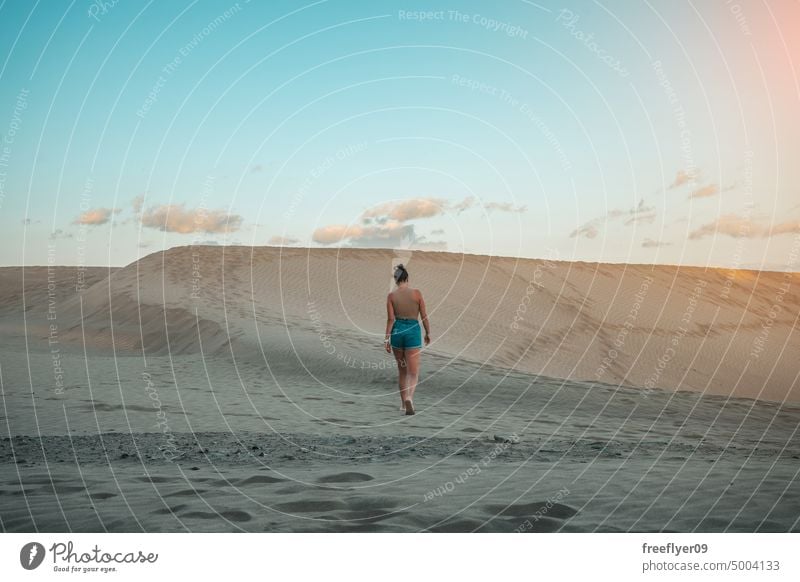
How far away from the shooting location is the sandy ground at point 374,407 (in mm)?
5648

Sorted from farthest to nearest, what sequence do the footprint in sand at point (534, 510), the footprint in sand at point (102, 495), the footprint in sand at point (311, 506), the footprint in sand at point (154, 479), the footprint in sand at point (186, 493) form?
the footprint in sand at point (154, 479)
the footprint in sand at point (186, 493)
the footprint in sand at point (102, 495)
the footprint in sand at point (311, 506)
the footprint in sand at point (534, 510)

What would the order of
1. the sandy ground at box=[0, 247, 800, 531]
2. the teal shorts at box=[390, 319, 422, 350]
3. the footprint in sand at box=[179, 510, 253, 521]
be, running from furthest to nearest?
the teal shorts at box=[390, 319, 422, 350] < the sandy ground at box=[0, 247, 800, 531] < the footprint in sand at box=[179, 510, 253, 521]

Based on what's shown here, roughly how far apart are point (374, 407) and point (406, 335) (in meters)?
2.10

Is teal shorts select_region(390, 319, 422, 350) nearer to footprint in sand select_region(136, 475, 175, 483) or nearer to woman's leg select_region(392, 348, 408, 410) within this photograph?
woman's leg select_region(392, 348, 408, 410)

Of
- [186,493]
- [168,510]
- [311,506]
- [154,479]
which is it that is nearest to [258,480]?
[186,493]

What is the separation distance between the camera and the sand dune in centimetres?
2319

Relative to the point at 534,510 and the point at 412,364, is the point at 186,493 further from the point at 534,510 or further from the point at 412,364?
the point at 412,364

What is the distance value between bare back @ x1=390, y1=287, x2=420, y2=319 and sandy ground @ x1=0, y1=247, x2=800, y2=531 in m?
1.81

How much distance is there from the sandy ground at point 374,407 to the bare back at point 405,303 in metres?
1.81

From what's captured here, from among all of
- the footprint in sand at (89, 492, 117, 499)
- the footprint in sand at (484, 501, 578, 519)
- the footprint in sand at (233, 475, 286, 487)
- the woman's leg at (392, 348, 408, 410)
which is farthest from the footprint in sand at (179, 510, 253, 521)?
the woman's leg at (392, 348, 408, 410)

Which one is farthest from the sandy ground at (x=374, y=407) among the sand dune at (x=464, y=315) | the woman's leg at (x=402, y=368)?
the woman's leg at (x=402, y=368)

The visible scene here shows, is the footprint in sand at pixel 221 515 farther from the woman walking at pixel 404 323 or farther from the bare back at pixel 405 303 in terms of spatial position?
the bare back at pixel 405 303

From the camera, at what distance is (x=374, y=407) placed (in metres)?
13.3

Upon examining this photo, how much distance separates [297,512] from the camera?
5.48m
